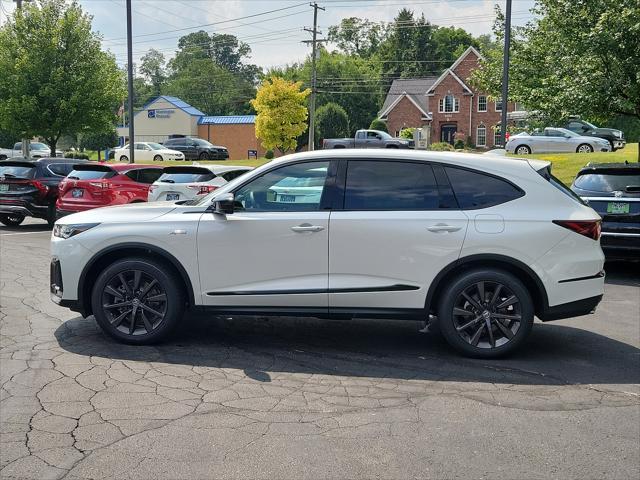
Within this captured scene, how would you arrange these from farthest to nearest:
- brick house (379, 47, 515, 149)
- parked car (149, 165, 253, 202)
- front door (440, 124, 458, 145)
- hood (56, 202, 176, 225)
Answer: front door (440, 124, 458, 145) → brick house (379, 47, 515, 149) → parked car (149, 165, 253, 202) → hood (56, 202, 176, 225)

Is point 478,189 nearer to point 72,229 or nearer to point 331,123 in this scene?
point 72,229

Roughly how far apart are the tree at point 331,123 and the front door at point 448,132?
9.56 m

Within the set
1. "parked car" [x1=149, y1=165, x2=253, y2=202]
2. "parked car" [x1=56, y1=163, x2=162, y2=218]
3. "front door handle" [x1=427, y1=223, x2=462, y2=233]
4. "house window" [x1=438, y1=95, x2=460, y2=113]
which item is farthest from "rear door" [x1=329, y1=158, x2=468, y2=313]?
"house window" [x1=438, y1=95, x2=460, y2=113]

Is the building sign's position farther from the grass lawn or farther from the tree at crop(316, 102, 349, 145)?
the grass lawn

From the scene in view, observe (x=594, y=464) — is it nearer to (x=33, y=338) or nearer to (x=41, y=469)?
(x=41, y=469)

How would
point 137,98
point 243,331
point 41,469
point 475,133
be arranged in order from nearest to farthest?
1. point 41,469
2. point 243,331
3. point 475,133
4. point 137,98

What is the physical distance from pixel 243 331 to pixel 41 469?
125 inches

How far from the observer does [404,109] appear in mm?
67688

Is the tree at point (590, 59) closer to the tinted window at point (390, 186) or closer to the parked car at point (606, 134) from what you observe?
the tinted window at point (390, 186)

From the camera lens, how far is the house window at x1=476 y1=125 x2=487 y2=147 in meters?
63.9

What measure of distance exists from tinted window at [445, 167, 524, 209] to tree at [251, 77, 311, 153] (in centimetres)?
4036

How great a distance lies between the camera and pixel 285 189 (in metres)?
6.17

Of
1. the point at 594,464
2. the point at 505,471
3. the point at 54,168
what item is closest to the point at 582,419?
the point at 594,464

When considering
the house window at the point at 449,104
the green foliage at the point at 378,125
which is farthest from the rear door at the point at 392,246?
the house window at the point at 449,104
